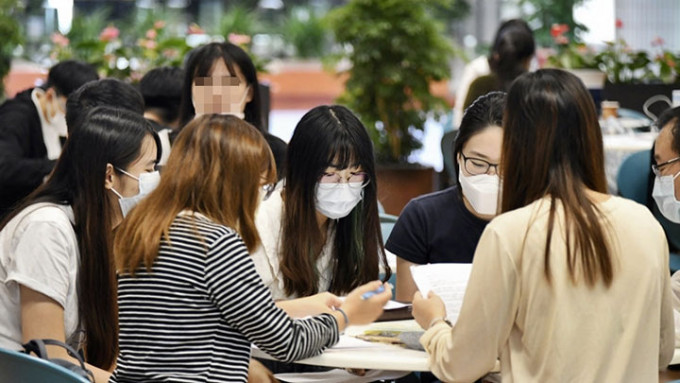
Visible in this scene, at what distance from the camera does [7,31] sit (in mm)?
8414

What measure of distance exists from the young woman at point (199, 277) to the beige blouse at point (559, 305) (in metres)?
0.44

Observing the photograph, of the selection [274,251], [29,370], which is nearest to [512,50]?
[274,251]

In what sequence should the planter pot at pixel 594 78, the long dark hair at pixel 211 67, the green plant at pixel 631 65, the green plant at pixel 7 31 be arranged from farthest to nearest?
the green plant at pixel 7 31, the green plant at pixel 631 65, the planter pot at pixel 594 78, the long dark hair at pixel 211 67

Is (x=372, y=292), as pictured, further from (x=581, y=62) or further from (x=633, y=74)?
(x=633, y=74)

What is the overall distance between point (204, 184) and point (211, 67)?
202 cm

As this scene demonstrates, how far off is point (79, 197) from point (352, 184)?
738 mm

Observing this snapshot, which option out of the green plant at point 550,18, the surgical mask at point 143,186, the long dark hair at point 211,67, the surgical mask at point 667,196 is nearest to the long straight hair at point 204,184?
the surgical mask at point 143,186

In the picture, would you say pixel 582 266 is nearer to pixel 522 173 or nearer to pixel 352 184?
pixel 522 173

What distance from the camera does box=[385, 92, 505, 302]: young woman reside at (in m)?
2.80

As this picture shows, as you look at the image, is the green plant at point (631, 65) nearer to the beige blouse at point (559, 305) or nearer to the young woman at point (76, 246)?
the young woman at point (76, 246)

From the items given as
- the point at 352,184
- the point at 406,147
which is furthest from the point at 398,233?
the point at 406,147

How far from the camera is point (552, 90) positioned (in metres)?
1.96

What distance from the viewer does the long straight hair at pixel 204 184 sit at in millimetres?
2135

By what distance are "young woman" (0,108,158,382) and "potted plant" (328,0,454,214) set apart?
167 inches
